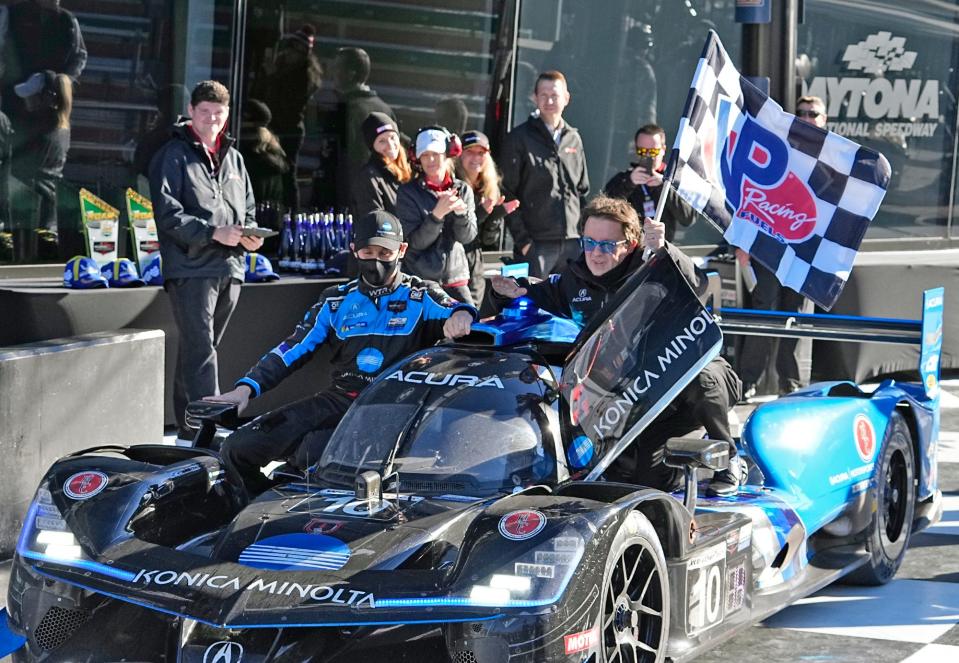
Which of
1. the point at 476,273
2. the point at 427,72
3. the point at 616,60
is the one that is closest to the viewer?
the point at 476,273

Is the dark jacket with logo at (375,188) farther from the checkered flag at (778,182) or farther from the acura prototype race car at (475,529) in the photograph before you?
the acura prototype race car at (475,529)

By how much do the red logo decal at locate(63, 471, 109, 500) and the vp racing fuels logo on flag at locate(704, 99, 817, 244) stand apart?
3.46m

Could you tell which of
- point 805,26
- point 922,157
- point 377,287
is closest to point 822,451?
point 377,287

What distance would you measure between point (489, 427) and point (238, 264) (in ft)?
11.5

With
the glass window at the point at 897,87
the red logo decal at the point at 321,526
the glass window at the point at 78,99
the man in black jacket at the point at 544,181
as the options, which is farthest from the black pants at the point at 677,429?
the glass window at the point at 897,87

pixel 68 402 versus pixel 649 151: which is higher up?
pixel 649 151

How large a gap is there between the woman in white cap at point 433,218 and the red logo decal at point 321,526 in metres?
3.97

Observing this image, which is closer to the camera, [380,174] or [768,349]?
[380,174]

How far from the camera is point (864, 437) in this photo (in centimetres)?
639

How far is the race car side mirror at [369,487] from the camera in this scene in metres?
4.77

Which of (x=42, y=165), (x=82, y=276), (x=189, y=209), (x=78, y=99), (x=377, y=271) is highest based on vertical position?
(x=78, y=99)

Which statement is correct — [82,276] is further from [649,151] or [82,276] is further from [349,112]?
[649,151]

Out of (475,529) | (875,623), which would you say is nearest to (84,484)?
(475,529)

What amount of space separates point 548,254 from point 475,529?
19.1 feet
